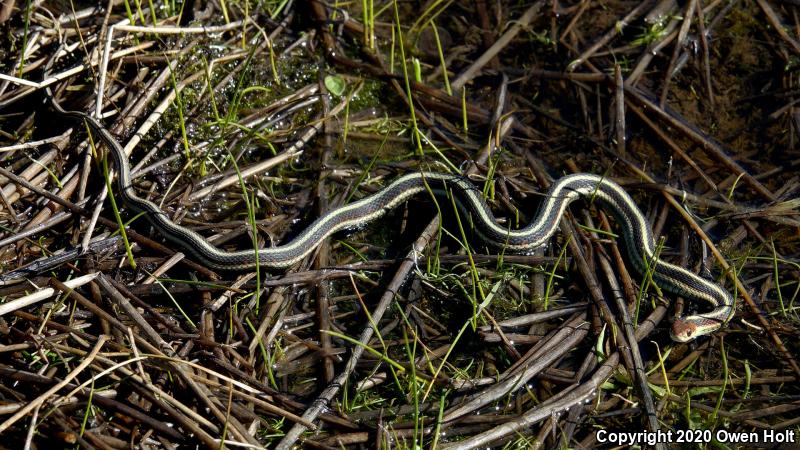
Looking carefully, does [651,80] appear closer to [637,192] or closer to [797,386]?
[637,192]

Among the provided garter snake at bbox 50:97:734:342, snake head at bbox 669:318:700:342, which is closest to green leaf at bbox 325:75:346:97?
garter snake at bbox 50:97:734:342

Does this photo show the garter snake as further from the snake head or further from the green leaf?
the green leaf

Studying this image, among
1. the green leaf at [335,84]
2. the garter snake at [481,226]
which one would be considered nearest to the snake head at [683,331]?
the garter snake at [481,226]

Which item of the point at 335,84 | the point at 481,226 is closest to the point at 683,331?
the point at 481,226

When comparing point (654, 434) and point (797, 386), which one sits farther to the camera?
point (797, 386)

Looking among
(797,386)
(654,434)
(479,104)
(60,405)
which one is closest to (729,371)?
(797,386)

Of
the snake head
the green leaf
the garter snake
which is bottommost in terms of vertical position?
the snake head

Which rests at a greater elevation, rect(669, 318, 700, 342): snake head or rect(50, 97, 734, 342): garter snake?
rect(50, 97, 734, 342): garter snake

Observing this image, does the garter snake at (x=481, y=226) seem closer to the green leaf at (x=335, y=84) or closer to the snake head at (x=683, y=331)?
the snake head at (x=683, y=331)
